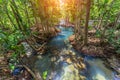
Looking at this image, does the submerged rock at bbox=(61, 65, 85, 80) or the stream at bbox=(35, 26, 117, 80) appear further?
the stream at bbox=(35, 26, 117, 80)

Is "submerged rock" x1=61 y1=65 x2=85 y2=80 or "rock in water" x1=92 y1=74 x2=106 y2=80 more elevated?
"submerged rock" x1=61 y1=65 x2=85 y2=80

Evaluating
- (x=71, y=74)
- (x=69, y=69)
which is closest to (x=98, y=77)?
(x=71, y=74)

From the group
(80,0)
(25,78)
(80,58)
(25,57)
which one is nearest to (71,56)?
(80,58)

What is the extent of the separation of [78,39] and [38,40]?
5.84m

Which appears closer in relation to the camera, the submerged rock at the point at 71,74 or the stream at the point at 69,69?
the submerged rock at the point at 71,74

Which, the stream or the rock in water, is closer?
the rock in water

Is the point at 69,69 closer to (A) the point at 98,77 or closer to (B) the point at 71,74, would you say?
(B) the point at 71,74

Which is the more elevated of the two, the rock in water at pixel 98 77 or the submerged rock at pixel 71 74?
the submerged rock at pixel 71 74

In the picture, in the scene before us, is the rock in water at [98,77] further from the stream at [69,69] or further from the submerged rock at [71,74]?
the submerged rock at [71,74]

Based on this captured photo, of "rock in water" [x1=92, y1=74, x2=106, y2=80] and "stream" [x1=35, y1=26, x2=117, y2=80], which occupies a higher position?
"stream" [x1=35, y1=26, x2=117, y2=80]

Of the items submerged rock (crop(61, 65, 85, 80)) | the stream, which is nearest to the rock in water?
the stream

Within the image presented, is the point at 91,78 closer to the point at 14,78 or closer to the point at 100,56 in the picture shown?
the point at 100,56

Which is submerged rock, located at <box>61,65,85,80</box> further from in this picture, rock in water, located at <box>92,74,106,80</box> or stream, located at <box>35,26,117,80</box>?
rock in water, located at <box>92,74,106,80</box>

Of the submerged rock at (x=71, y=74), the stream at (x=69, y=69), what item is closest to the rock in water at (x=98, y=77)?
the stream at (x=69, y=69)
